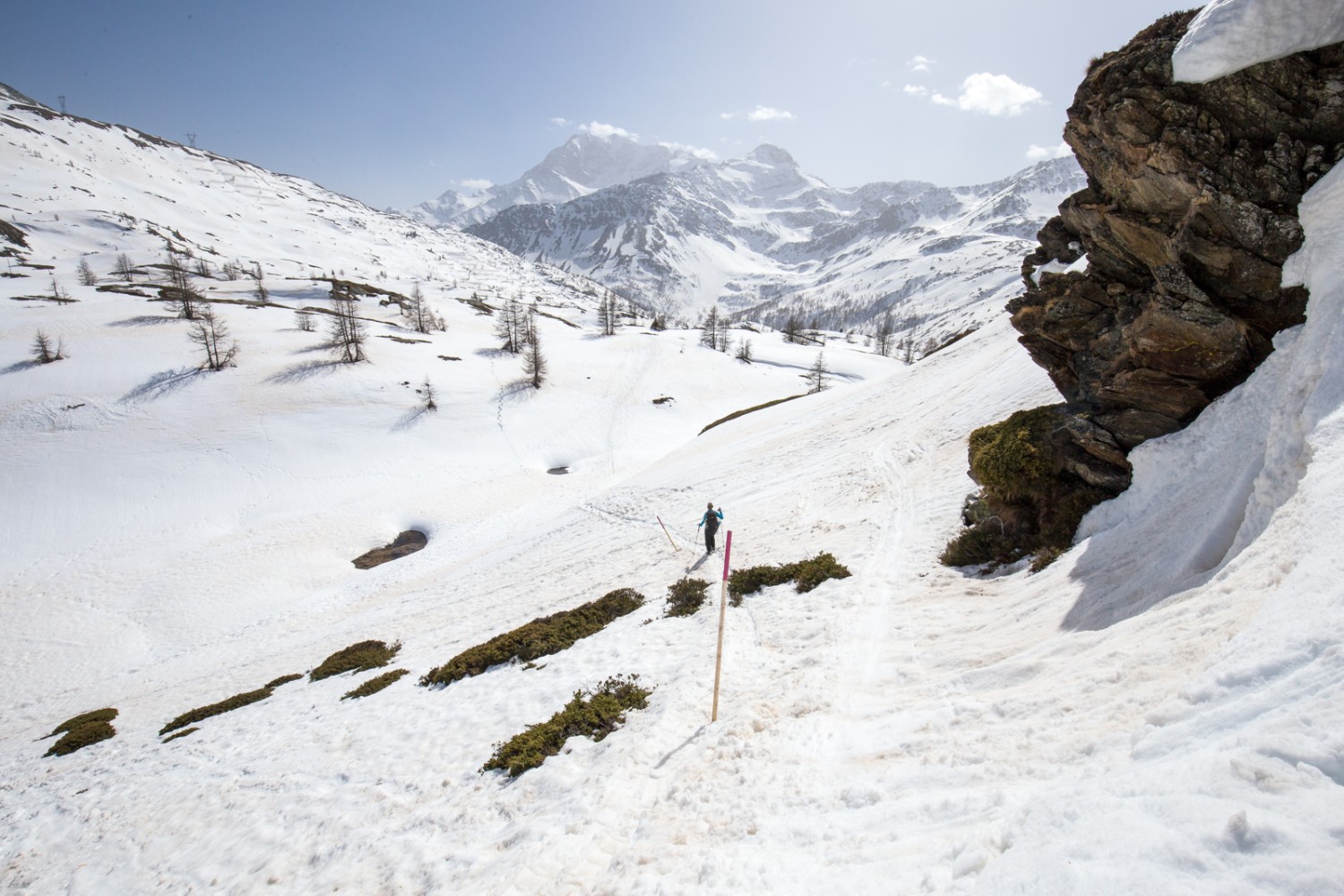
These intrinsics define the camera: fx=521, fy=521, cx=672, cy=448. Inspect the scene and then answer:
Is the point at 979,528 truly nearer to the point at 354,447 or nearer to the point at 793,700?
the point at 793,700

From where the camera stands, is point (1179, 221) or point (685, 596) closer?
point (1179, 221)

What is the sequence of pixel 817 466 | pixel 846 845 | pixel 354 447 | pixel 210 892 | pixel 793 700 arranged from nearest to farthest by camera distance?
pixel 846 845, pixel 210 892, pixel 793 700, pixel 817 466, pixel 354 447

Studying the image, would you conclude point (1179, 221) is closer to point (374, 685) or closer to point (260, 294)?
point (374, 685)

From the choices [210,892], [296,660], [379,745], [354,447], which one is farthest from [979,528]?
[354,447]

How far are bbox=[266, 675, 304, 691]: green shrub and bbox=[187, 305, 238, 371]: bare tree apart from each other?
58432mm

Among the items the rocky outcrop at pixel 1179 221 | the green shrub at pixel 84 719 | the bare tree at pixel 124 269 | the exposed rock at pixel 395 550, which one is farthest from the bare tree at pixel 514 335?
the bare tree at pixel 124 269

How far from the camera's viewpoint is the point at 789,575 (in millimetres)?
15492

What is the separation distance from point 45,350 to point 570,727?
8307 cm

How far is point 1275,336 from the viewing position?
31.3 feet

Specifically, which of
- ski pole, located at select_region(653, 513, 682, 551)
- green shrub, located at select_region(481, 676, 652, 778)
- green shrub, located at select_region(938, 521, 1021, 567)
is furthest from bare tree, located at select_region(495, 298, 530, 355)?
green shrub, located at select_region(938, 521, 1021, 567)

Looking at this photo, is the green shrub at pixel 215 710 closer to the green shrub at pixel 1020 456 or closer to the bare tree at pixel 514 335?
the green shrub at pixel 1020 456

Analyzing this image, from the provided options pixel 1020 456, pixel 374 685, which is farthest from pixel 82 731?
pixel 1020 456

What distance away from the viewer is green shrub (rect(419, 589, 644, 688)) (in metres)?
14.5

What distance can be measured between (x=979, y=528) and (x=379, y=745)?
1552 cm
